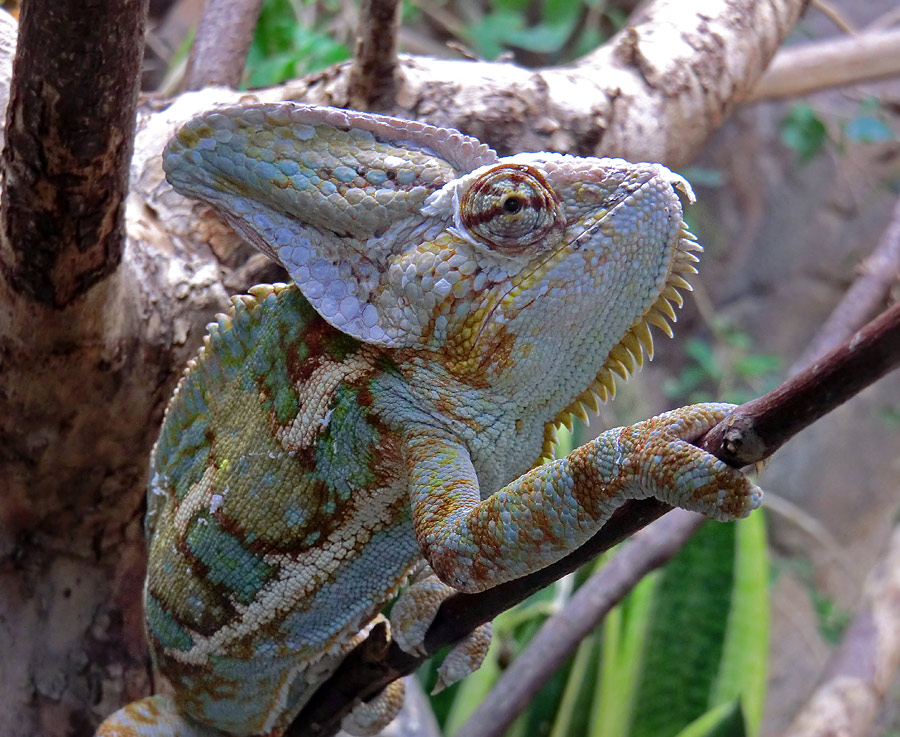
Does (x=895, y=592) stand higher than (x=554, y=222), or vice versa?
(x=554, y=222)

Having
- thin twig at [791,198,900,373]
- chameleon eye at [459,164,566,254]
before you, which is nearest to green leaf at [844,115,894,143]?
thin twig at [791,198,900,373]

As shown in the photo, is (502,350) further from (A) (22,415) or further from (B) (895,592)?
(B) (895,592)

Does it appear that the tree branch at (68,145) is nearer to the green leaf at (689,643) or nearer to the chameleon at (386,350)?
the chameleon at (386,350)

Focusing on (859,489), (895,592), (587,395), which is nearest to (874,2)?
(859,489)

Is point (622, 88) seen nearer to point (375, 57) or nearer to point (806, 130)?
point (375, 57)

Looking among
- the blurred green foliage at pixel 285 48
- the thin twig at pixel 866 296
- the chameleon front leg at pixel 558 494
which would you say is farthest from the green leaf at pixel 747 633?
the blurred green foliage at pixel 285 48

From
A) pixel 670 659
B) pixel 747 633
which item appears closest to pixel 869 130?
pixel 747 633
